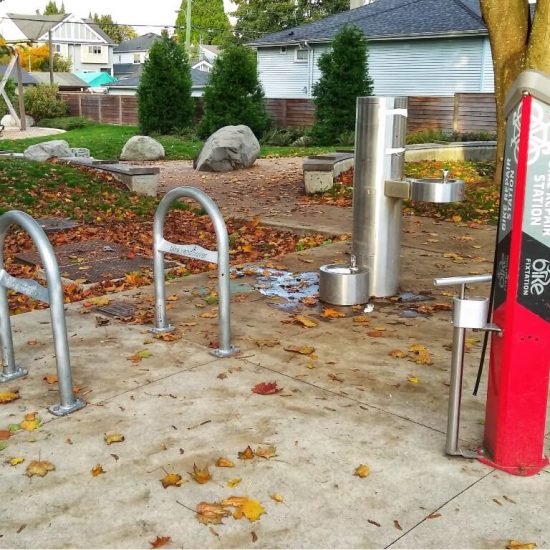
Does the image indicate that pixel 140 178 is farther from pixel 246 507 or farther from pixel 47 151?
pixel 246 507

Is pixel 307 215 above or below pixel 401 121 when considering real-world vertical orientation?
below

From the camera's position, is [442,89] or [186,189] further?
[442,89]

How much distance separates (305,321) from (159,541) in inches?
107

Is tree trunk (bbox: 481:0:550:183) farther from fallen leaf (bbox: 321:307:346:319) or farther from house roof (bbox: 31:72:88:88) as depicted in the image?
house roof (bbox: 31:72:88:88)

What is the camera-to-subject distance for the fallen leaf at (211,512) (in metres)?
2.83

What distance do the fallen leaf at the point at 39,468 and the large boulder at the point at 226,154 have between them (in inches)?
529

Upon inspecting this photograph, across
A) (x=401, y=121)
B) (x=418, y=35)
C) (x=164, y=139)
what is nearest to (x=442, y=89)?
(x=418, y=35)

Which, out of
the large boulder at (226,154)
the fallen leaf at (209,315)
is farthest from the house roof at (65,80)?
the fallen leaf at (209,315)

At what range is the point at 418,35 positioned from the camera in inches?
1092

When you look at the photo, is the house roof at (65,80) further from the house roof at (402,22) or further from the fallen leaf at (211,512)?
the fallen leaf at (211,512)

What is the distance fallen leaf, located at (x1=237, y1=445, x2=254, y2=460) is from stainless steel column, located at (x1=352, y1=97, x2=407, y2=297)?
9.20 feet

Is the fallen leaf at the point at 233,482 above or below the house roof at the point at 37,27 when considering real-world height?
below

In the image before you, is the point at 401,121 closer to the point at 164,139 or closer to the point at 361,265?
the point at 361,265

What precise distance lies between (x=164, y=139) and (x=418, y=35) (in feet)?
35.3
